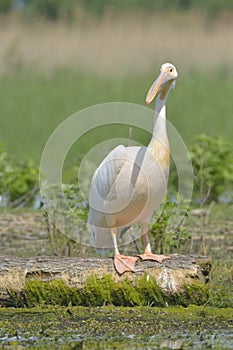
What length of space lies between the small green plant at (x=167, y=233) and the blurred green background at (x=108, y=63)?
8552 mm

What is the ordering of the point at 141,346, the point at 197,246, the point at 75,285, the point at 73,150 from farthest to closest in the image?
the point at 73,150 < the point at 197,246 < the point at 75,285 < the point at 141,346

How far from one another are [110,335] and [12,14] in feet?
44.8

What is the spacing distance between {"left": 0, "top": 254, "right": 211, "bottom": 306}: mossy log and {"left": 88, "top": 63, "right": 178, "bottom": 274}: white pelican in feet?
0.30

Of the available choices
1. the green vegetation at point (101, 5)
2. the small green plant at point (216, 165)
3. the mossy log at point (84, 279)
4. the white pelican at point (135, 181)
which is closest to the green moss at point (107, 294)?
the mossy log at point (84, 279)

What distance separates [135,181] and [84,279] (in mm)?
646

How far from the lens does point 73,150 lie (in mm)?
12258

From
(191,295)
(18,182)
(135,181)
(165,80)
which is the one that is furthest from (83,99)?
(191,295)

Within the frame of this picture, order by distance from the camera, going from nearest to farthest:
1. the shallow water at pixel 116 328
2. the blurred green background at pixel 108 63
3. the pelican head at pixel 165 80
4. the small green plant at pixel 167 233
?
the shallow water at pixel 116 328 → the pelican head at pixel 165 80 → the small green plant at pixel 167 233 → the blurred green background at pixel 108 63

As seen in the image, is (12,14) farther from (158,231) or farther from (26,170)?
(158,231)

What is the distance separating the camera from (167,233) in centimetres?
625

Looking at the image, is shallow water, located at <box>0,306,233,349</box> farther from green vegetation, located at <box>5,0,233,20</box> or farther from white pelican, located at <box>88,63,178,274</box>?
green vegetation, located at <box>5,0,233,20</box>

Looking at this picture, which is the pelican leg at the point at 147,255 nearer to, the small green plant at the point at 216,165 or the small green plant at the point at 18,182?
the small green plant at the point at 18,182

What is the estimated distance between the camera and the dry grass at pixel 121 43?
52.6ft

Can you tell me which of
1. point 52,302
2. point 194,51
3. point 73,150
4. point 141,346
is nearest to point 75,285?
point 52,302
